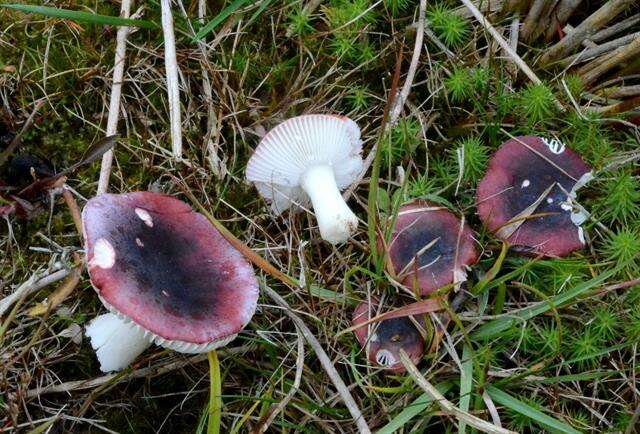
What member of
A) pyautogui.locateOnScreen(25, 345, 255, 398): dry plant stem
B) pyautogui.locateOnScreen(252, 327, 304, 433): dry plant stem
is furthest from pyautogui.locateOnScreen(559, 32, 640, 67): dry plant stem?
pyautogui.locateOnScreen(25, 345, 255, 398): dry plant stem

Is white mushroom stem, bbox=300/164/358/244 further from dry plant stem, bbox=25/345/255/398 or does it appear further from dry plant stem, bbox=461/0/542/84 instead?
dry plant stem, bbox=461/0/542/84

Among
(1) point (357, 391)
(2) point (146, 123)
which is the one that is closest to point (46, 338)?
(2) point (146, 123)

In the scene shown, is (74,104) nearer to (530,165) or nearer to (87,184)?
(87,184)

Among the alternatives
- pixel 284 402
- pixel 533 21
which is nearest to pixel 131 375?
pixel 284 402

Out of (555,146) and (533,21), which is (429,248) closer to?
(555,146)

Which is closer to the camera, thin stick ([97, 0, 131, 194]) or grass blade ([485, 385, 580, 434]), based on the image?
grass blade ([485, 385, 580, 434])
